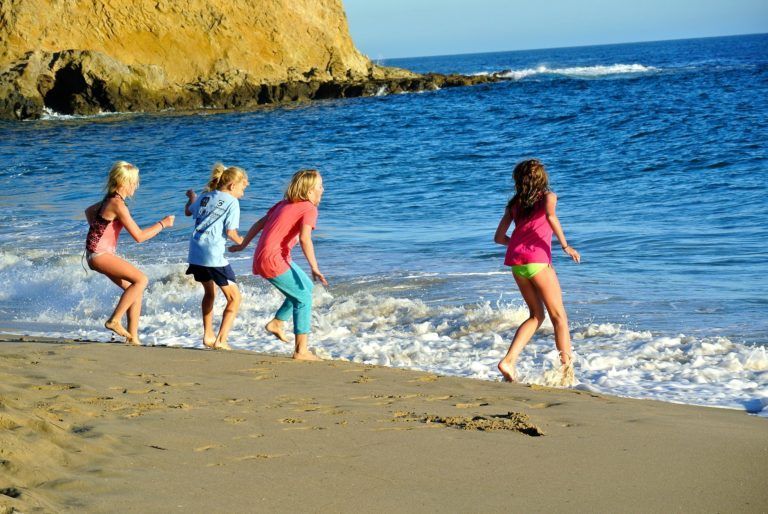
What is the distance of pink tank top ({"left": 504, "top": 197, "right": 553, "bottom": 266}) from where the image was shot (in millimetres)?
6027

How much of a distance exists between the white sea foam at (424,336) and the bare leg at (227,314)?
0.66 m

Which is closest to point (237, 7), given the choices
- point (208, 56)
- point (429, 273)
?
point (208, 56)

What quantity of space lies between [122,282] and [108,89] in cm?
3934

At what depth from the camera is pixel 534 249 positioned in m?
6.03

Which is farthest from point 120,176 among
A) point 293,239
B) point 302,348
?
point 302,348

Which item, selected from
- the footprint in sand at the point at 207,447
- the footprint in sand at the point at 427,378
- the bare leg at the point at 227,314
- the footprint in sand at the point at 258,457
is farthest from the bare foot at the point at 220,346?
the footprint in sand at the point at 258,457

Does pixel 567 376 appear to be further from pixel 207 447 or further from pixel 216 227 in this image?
pixel 207 447

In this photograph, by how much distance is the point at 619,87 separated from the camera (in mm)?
45094

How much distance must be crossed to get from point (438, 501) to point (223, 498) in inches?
31.9

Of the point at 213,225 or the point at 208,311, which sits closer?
the point at 213,225

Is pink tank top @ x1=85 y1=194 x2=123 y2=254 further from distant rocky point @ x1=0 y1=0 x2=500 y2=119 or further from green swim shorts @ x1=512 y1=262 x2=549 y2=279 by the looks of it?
distant rocky point @ x1=0 y1=0 x2=500 y2=119

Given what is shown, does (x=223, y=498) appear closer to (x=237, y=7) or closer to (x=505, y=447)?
(x=505, y=447)

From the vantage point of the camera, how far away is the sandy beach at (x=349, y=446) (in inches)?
134

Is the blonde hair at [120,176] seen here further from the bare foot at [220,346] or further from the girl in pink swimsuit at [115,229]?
the bare foot at [220,346]
